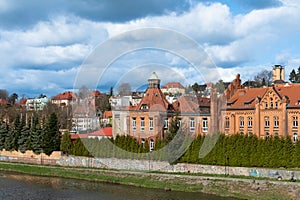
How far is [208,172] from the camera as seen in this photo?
45.2 metres

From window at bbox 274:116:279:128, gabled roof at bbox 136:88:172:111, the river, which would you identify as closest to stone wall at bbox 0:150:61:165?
the river

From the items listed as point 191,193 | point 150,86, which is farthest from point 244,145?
point 150,86

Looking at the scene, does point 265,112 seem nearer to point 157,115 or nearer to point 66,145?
point 157,115

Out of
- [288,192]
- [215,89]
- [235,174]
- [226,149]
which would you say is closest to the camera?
[288,192]

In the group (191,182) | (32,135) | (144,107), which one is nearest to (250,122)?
(144,107)

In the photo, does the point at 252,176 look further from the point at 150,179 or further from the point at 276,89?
the point at 276,89

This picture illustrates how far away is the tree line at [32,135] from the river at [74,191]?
10.8 metres

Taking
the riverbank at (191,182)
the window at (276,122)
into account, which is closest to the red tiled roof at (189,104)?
the window at (276,122)

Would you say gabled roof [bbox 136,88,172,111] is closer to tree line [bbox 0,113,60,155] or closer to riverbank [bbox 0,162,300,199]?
riverbank [bbox 0,162,300,199]

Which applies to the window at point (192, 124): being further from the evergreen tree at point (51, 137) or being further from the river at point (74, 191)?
the evergreen tree at point (51, 137)

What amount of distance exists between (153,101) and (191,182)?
60.0 ft

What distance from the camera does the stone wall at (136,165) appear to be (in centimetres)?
4100

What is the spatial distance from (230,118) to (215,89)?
16.3 ft

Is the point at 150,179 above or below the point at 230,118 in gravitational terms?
below
